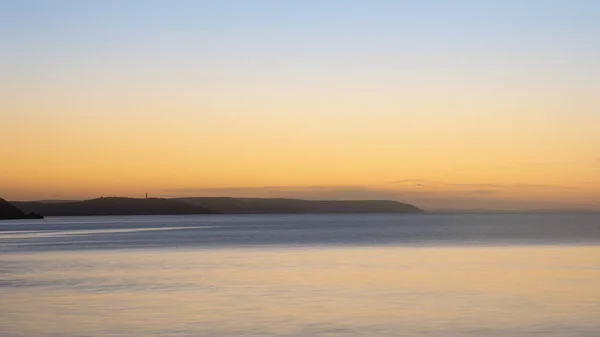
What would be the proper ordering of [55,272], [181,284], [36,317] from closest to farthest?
1. [36,317]
2. [181,284]
3. [55,272]

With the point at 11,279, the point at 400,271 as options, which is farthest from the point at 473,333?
the point at 11,279

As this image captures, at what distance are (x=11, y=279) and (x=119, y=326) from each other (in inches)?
664

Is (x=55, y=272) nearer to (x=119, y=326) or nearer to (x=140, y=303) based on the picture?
(x=140, y=303)

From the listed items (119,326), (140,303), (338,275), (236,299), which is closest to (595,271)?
(338,275)

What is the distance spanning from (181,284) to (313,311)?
10216 mm

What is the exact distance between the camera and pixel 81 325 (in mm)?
22484

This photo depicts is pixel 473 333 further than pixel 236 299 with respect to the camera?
No

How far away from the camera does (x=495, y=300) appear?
89.2 ft

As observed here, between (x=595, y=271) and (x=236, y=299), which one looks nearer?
(x=236, y=299)

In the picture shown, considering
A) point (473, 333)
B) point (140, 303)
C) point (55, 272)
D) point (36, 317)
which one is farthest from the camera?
point (55, 272)

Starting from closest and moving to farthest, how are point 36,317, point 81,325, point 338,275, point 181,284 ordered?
point 81,325 → point 36,317 → point 181,284 → point 338,275

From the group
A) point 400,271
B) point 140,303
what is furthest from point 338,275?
point 140,303

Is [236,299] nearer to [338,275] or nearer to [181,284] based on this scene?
[181,284]

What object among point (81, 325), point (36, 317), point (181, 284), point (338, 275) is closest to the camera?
point (81, 325)
